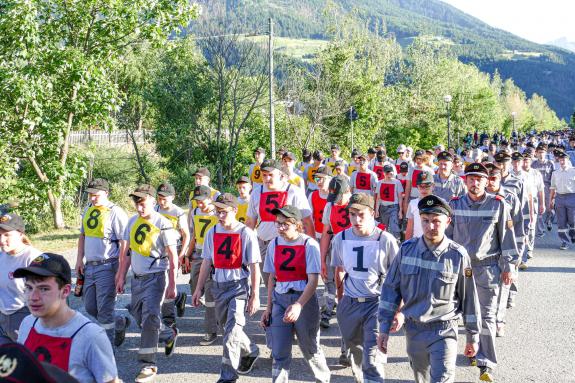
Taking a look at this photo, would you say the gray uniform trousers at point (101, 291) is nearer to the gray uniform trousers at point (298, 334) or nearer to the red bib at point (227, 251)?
the red bib at point (227, 251)

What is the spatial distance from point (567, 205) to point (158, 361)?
10.7 metres

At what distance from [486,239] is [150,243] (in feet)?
12.2

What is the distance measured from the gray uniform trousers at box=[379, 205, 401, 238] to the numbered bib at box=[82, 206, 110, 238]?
6.68m

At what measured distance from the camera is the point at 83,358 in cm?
330

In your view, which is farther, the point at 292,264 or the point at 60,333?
the point at 292,264

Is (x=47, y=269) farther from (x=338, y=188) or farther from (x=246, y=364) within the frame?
(x=338, y=188)

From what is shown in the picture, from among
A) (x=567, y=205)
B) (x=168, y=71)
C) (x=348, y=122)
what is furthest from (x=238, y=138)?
(x=567, y=205)

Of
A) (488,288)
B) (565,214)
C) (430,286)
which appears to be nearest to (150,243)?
(430,286)

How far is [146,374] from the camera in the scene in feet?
21.0

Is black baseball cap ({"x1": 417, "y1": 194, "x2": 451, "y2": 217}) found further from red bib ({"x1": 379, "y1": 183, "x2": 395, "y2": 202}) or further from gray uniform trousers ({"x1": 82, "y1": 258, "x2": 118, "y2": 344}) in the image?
red bib ({"x1": 379, "y1": 183, "x2": 395, "y2": 202})

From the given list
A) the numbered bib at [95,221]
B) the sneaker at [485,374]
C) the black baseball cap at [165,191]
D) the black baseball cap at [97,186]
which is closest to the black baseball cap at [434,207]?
the sneaker at [485,374]

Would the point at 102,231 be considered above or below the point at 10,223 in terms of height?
below

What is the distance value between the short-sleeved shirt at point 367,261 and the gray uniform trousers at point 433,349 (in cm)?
94

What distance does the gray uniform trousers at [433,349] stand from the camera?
4629 millimetres
